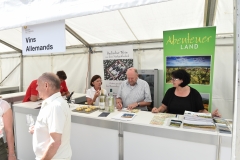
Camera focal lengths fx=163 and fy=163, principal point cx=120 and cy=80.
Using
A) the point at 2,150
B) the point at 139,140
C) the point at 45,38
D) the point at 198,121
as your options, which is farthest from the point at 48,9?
the point at 198,121

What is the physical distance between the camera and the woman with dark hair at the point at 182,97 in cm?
216

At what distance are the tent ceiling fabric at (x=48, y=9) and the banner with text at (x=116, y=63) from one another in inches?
92.3

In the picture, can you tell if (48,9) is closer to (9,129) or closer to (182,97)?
(9,129)

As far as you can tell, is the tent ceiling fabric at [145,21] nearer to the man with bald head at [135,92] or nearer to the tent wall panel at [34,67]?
the man with bald head at [135,92]

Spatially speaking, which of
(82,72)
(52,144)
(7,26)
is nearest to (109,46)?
(82,72)

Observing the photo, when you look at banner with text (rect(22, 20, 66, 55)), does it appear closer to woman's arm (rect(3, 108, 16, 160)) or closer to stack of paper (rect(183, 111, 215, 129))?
woman's arm (rect(3, 108, 16, 160))

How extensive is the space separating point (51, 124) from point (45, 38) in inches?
41.6

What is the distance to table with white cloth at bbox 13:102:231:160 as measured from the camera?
1.44m

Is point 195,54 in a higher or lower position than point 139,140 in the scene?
higher

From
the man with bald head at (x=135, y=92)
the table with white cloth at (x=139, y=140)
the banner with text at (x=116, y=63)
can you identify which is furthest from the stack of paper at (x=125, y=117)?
the banner with text at (x=116, y=63)

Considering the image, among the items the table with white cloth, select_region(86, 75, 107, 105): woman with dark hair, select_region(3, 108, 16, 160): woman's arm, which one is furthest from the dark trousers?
select_region(86, 75, 107, 105): woman with dark hair

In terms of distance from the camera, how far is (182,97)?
2.21 meters

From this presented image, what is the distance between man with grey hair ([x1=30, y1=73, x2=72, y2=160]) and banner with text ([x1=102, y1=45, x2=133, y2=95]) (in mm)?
2484

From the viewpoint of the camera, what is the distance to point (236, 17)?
2.41 ft
